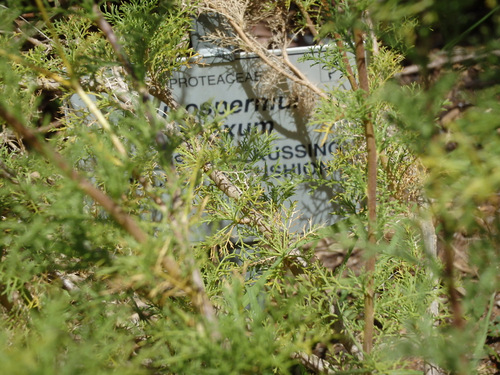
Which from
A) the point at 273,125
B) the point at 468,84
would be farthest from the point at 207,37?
the point at 468,84

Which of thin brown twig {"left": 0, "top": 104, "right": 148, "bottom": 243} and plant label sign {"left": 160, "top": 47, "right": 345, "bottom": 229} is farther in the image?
plant label sign {"left": 160, "top": 47, "right": 345, "bottom": 229}

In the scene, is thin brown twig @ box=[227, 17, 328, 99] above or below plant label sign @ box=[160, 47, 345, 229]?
above

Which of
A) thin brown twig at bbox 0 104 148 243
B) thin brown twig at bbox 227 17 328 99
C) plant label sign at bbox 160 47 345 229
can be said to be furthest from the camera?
plant label sign at bbox 160 47 345 229

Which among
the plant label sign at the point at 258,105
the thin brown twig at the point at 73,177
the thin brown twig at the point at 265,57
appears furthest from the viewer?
the plant label sign at the point at 258,105

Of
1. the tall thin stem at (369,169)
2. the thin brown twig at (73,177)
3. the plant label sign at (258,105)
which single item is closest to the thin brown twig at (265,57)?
the plant label sign at (258,105)

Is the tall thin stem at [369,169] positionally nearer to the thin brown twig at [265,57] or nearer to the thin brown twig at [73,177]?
the thin brown twig at [73,177]

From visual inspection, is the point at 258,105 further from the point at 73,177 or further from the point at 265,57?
the point at 73,177

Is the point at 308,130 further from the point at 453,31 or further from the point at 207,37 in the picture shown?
the point at 453,31

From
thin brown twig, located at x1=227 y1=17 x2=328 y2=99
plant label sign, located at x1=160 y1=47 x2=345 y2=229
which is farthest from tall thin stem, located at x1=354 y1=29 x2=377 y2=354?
plant label sign, located at x1=160 y1=47 x2=345 y2=229

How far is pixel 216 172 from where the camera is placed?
64cm

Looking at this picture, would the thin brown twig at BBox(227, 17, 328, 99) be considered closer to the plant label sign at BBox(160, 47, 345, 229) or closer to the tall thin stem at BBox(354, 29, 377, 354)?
the plant label sign at BBox(160, 47, 345, 229)

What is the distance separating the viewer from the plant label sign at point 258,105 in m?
0.95

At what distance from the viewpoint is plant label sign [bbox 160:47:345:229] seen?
3.13 ft

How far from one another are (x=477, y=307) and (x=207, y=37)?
73cm
